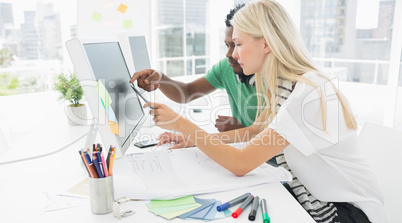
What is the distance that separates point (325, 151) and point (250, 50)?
1.38 feet

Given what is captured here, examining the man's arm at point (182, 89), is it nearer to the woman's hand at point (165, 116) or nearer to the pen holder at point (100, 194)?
the woman's hand at point (165, 116)

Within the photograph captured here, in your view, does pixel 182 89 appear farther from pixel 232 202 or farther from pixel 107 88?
pixel 232 202

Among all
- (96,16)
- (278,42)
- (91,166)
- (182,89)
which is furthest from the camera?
(96,16)

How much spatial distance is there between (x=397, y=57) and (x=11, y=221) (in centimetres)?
327

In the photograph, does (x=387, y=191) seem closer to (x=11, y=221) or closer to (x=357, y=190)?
(x=357, y=190)

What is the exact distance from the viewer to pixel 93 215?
0.73 metres

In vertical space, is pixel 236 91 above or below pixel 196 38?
below

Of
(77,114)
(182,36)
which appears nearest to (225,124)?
(77,114)

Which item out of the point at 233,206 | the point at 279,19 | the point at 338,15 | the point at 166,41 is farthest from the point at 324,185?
the point at 166,41

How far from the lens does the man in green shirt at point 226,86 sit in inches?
58.7

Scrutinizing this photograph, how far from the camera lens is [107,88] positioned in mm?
890

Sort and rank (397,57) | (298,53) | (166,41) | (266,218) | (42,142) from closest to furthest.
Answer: (266,218)
(298,53)
(42,142)
(397,57)
(166,41)

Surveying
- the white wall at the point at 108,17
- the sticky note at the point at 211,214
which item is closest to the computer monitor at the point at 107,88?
the sticky note at the point at 211,214

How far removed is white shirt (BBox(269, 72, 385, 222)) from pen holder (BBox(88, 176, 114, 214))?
49cm
